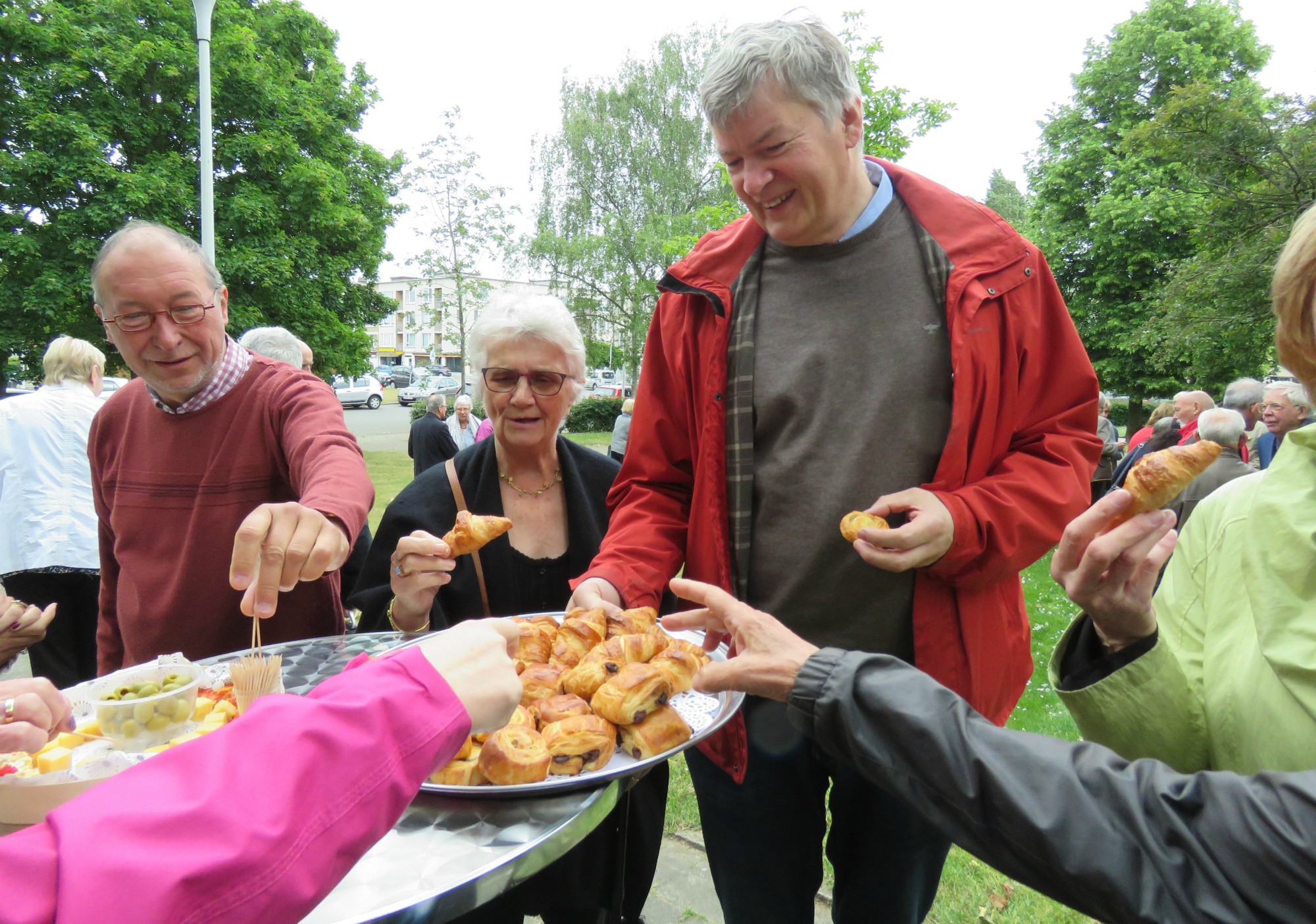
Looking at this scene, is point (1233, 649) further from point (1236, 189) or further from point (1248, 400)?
point (1236, 189)

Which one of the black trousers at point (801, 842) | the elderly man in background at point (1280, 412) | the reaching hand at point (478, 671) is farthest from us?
the elderly man in background at point (1280, 412)

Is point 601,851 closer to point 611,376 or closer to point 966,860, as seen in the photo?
point 966,860

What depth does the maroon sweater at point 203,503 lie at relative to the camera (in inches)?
104

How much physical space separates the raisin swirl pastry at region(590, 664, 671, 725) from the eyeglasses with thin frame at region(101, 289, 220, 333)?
→ 1919 millimetres

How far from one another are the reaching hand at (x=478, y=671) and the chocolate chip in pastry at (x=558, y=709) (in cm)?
53

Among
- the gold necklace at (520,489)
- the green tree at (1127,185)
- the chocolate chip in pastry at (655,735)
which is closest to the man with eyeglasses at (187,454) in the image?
the gold necklace at (520,489)

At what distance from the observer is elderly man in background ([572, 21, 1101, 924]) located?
7.28ft

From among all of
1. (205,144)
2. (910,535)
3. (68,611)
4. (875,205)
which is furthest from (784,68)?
(205,144)

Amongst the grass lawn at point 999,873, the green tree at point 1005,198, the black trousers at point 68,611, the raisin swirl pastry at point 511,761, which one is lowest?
the grass lawn at point 999,873

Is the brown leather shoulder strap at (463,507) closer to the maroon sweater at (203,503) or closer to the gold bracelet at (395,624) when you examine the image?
the gold bracelet at (395,624)

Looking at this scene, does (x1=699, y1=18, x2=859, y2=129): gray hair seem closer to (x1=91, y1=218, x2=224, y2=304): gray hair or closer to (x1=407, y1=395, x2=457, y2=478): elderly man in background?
(x1=91, y1=218, x2=224, y2=304): gray hair

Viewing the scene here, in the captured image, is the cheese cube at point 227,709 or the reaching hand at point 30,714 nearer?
the reaching hand at point 30,714

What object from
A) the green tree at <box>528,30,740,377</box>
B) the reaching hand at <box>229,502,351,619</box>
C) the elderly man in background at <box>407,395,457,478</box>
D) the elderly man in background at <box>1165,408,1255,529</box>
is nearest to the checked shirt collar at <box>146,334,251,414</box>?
the reaching hand at <box>229,502,351,619</box>

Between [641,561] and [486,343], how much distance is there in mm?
1148
